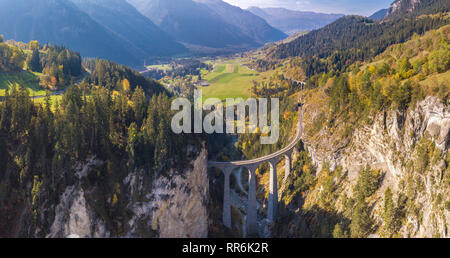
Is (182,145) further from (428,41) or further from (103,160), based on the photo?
(428,41)

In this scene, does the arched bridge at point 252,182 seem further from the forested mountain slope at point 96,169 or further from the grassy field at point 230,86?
the grassy field at point 230,86

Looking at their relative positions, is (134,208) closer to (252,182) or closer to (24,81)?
(252,182)

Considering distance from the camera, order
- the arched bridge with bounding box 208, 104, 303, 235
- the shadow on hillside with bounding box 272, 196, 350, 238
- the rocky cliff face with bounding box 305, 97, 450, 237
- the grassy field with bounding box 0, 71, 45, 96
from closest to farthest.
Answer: the rocky cliff face with bounding box 305, 97, 450, 237 < the shadow on hillside with bounding box 272, 196, 350, 238 < the arched bridge with bounding box 208, 104, 303, 235 < the grassy field with bounding box 0, 71, 45, 96

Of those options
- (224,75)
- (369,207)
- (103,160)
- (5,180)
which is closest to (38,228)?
(5,180)

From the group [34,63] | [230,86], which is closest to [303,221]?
[34,63]

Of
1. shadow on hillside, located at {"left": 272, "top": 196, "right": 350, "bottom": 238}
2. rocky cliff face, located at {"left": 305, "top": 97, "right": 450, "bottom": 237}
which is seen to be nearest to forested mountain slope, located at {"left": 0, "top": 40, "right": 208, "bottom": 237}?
shadow on hillside, located at {"left": 272, "top": 196, "right": 350, "bottom": 238}

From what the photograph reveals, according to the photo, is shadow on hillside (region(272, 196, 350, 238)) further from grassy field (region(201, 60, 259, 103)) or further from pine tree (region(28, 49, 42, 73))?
pine tree (region(28, 49, 42, 73))

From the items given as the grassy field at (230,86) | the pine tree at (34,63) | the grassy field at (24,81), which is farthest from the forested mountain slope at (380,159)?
the pine tree at (34,63)
